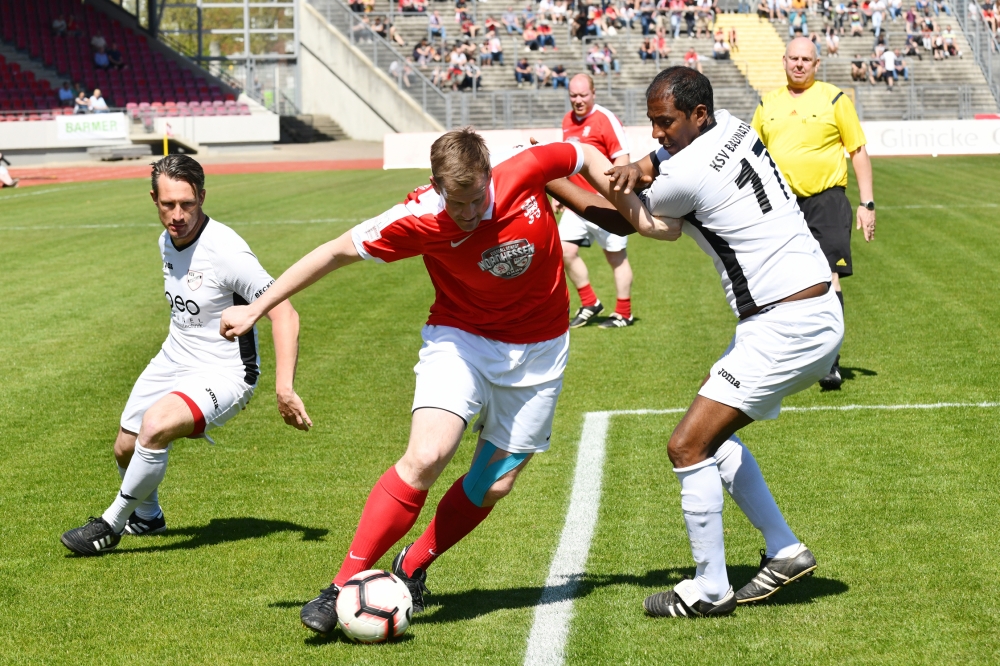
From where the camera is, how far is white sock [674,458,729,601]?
4.73 m

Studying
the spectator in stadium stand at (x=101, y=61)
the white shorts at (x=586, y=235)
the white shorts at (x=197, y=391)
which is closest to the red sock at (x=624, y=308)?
the white shorts at (x=586, y=235)

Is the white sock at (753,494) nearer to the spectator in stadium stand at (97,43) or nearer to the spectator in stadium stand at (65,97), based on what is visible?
the spectator in stadium stand at (65,97)

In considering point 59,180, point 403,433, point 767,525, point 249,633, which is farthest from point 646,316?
point 59,180

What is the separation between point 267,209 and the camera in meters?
22.4

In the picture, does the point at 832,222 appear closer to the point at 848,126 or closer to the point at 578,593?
the point at 848,126

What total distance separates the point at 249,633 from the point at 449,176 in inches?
78.7

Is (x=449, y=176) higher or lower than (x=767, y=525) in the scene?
higher

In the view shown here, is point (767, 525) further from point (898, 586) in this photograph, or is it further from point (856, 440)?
point (856, 440)

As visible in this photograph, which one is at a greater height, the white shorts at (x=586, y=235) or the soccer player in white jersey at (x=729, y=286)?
the soccer player in white jersey at (x=729, y=286)

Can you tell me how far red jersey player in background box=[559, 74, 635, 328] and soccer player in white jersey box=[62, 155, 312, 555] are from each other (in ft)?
18.8

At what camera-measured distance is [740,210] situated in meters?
4.78

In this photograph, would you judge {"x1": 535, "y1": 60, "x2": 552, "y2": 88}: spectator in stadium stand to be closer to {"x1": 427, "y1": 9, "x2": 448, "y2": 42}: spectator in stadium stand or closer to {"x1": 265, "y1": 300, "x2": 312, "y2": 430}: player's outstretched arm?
{"x1": 427, "y1": 9, "x2": 448, "y2": 42}: spectator in stadium stand

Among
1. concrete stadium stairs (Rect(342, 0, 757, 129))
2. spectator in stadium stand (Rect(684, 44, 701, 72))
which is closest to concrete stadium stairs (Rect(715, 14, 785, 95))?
concrete stadium stairs (Rect(342, 0, 757, 129))

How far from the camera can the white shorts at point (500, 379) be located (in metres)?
4.78
